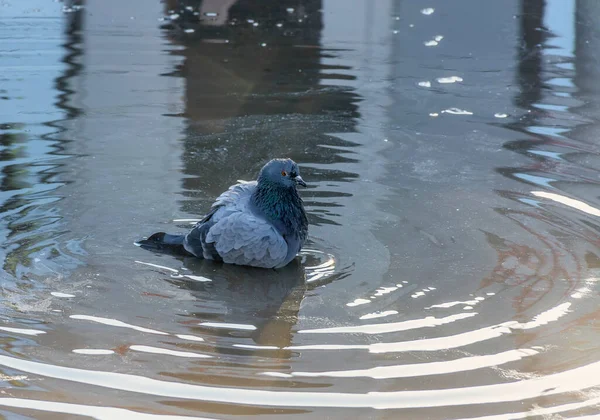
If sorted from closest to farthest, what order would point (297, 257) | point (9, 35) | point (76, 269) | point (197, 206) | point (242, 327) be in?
point (242, 327) < point (76, 269) < point (297, 257) < point (197, 206) < point (9, 35)

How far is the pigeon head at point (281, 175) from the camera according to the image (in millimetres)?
6004

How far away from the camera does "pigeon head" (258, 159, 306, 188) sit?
6.00 m

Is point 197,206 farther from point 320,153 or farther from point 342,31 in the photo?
point 342,31

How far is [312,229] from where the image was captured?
648 centimetres

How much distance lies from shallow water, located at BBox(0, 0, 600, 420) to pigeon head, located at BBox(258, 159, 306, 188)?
0.51 m

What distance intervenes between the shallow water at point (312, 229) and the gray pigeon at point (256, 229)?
0.42 feet

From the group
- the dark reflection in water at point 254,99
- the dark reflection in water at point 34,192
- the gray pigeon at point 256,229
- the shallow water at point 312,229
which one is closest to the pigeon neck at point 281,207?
the gray pigeon at point 256,229

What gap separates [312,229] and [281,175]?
2.06 feet

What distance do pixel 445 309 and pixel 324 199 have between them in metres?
1.91

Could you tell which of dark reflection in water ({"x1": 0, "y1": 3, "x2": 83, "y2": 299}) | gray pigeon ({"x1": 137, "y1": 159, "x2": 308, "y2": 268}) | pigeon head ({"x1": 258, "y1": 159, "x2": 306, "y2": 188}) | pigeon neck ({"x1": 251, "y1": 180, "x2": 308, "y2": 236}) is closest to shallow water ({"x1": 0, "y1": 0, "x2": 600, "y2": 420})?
dark reflection in water ({"x1": 0, "y1": 3, "x2": 83, "y2": 299})

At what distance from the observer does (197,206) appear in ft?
22.3

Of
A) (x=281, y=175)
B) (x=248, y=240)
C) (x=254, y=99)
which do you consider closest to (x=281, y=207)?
(x=281, y=175)

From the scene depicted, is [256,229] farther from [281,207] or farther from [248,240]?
[281,207]

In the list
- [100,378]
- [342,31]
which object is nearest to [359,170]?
[100,378]
